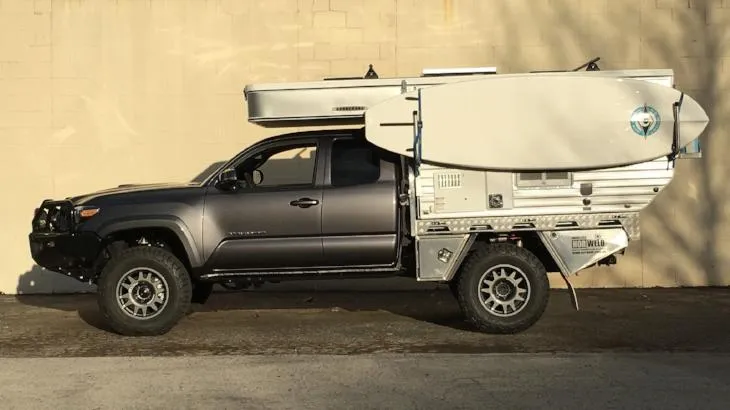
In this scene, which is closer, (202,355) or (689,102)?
(202,355)

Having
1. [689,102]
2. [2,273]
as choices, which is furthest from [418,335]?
[2,273]

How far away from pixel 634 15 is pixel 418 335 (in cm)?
621

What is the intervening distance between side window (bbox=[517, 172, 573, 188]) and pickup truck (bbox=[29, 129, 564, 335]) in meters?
0.64

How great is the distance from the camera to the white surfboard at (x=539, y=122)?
7.07 metres

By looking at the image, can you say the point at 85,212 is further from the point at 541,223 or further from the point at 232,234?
the point at 541,223

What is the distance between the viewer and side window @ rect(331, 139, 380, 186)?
748 cm

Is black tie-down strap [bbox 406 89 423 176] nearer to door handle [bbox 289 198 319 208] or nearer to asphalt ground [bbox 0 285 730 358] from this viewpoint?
door handle [bbox 289 198 319 208]

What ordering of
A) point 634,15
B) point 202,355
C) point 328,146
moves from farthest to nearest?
point 634,15
point 328,146
point 202,355

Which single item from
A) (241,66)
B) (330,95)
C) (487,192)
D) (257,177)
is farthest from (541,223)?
(241,66)

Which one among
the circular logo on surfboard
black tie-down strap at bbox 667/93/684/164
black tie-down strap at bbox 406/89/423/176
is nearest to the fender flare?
black tie-down strap at bbox 406/89/423/176


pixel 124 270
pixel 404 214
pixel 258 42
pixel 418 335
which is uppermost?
pixel 258 42

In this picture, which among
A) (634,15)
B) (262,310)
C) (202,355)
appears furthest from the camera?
(634,15)

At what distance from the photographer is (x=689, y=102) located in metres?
7.10

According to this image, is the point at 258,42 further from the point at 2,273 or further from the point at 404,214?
the point at 2,273
